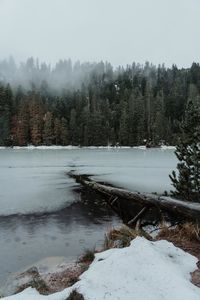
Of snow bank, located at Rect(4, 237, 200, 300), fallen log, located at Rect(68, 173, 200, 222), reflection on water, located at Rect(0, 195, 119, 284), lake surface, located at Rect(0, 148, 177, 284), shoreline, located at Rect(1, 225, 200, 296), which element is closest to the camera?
snow bank, located at Rect(4, 237, 200, 300)

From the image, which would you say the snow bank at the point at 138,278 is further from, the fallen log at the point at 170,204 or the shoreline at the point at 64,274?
the fallen log at the point at 170,204

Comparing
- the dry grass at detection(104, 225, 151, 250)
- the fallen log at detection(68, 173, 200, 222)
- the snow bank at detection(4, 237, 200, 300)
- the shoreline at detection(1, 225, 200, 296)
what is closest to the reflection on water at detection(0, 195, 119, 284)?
the shoreline at detection(1, 225, 200, 296)

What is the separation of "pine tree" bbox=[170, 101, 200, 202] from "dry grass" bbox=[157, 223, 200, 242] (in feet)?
9.55

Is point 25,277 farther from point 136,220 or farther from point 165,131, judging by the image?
point 165,131

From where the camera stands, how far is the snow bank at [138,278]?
605 cm

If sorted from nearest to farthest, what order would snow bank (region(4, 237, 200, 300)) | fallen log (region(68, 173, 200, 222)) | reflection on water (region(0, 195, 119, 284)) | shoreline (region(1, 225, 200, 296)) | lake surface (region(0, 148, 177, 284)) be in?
snow bank (region(4, 237, 200, 300)) < shoreline (region(1, 225, 200, 296)) < fallen log (region(68, 173, 200, 222)) < reflection on water (region(0, 195, 119, 284)) < lake surface (region(0, 148, 177, 284))

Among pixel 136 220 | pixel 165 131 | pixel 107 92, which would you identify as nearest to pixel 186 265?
pixel 136 220

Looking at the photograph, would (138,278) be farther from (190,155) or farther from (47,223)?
(47,223)

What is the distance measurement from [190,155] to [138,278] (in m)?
8.93

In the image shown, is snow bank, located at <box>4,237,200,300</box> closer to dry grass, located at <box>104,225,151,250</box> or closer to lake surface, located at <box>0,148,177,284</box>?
dry grass, located at <box>104,225,151,250</box>

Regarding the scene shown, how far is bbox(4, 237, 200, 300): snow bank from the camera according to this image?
6047 mm

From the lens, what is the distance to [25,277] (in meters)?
9.87

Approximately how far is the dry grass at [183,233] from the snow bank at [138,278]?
1.87m

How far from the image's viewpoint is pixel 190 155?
1497cm
